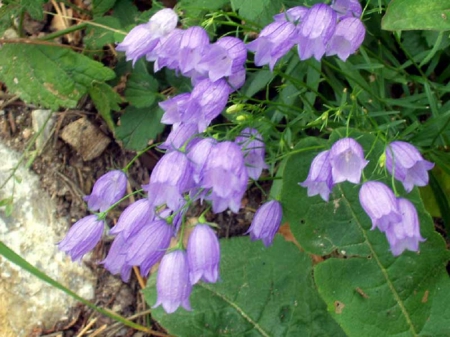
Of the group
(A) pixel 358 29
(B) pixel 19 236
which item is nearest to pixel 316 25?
(A) pixel 358 29

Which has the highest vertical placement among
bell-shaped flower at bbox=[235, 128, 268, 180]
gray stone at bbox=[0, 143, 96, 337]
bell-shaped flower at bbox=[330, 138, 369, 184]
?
bell-shaped flower at bbox=[330, 138, 369, 184]

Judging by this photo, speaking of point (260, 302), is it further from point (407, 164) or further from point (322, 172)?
point (407, 164)

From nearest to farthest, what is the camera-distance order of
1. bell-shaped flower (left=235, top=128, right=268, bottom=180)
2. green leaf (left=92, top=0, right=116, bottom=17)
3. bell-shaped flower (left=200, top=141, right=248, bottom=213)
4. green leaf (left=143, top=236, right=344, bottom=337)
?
bell-shaped flower (left=200, top=141, right=248, bottom=213) < bell-shaped flower (left=235, top=128, right=268, bottom=180) < green leaf (left=143, top=236, right=344, bottom=337) < green leaf (left=92, top=0, right=116, bottom=17)

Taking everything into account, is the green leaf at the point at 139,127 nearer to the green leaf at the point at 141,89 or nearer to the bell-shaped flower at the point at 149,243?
the green leaf at the point at 141,89

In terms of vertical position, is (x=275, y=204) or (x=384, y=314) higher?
(x=275, y=204)

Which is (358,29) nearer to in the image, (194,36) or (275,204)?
(194,36)

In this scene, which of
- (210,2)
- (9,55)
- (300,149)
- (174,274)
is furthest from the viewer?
(9,55)

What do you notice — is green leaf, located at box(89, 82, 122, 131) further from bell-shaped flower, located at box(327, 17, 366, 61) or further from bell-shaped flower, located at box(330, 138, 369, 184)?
bell-shaped flower, located at box(330, 138, 369, 184)

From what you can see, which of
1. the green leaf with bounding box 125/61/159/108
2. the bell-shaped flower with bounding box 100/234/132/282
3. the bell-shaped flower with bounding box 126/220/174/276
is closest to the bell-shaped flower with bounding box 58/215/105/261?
the bell-shaped flower with bounding box 100/234/132/282
